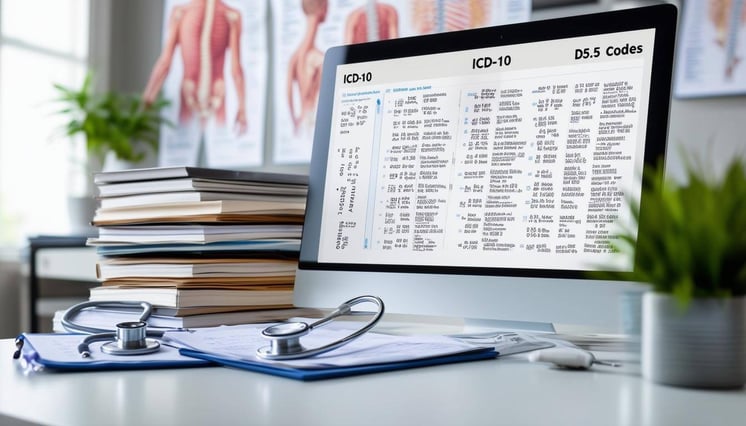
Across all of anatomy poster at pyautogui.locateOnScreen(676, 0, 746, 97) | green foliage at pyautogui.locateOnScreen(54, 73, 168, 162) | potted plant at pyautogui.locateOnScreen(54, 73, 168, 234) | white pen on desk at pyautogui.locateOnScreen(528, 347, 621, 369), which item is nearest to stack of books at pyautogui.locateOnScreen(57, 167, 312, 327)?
white pen on desk at pyautogui.locateOnScreen(528, 347, 621, 369)

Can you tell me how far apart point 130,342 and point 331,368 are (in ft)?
0.76

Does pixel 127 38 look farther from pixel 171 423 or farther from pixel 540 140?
pixel 171 423

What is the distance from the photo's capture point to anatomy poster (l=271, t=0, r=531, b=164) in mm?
2453

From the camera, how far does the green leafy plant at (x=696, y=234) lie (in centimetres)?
53

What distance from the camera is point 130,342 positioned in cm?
76

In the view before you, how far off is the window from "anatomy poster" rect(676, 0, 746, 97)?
2.10 metres

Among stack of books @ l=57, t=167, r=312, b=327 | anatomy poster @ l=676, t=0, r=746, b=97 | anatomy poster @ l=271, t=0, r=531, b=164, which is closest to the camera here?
stack of books @ l=57, t=167, r=312, b=327

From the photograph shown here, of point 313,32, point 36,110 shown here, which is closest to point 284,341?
point 313,32

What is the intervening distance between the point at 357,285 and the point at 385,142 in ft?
0.58

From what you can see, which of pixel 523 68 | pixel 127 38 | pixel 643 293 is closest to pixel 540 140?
pixel 523 68

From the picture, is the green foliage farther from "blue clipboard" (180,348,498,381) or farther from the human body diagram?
"blue clipboard" (180,348,498,381)

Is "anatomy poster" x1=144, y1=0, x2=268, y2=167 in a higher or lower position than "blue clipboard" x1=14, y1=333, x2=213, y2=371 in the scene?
higher

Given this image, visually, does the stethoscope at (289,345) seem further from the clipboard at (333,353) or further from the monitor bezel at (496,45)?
the monitor bezel at (496,45)

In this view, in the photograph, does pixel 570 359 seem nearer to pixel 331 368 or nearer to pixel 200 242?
pixel 331 368
